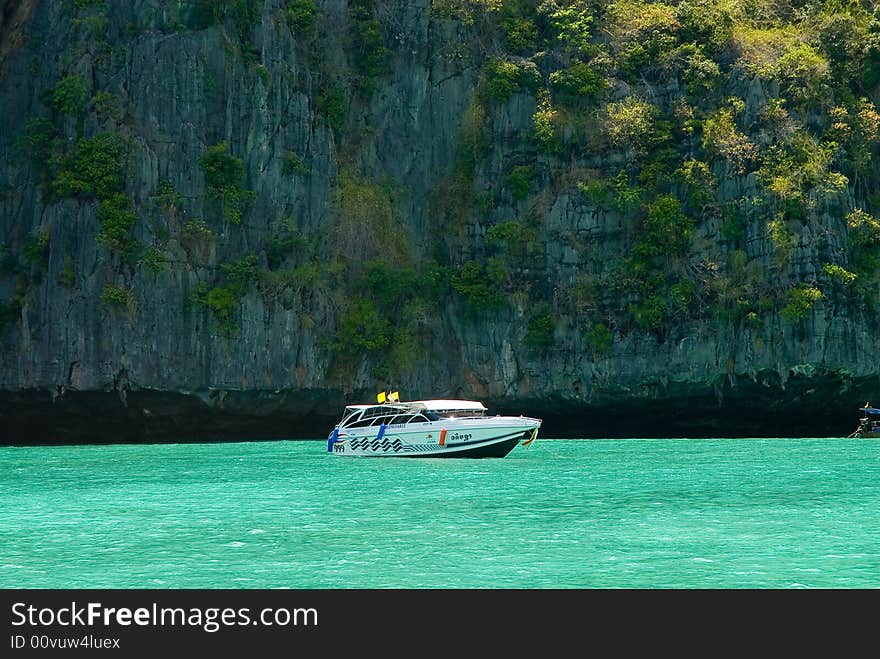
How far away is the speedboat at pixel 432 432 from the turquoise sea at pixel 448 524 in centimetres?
75

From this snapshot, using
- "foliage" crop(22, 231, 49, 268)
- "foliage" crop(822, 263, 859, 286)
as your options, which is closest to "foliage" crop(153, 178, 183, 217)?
"foliage" crop(22, 231, 49, 268)

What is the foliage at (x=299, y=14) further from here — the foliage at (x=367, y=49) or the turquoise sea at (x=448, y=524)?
the turquoise sea at (x=448, y=524)

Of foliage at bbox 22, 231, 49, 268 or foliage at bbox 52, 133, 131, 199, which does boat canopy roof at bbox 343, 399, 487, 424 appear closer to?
Answer: foliage at bbox 52, 133, 131, 199

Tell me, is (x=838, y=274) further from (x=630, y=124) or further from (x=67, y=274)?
(x=67, y=274)

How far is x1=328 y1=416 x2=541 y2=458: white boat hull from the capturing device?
37.0 meters

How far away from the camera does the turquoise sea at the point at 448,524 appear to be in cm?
1638

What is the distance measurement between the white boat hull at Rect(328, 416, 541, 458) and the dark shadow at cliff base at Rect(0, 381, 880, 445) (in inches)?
590

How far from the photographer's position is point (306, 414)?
55.7 m

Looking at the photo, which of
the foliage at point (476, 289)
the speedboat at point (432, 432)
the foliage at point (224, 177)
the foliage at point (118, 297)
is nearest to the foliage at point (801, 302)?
the foliage at point (476, 289)

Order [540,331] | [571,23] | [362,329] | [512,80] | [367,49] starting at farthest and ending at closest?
[367,49] → [571,23] → [512,80] → [362,329] → [540,331]

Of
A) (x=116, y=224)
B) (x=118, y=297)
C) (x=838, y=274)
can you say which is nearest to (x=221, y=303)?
(x=118, y=297)

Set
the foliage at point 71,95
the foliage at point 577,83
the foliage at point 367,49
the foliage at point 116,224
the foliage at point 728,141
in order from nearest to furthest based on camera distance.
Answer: the foliage at point 116,224 < the foliage at point 71,95 < the foliage at point 728,141 < the foliage at point 577,83 < the foliage at point 367,49

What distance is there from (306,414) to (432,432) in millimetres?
18969
